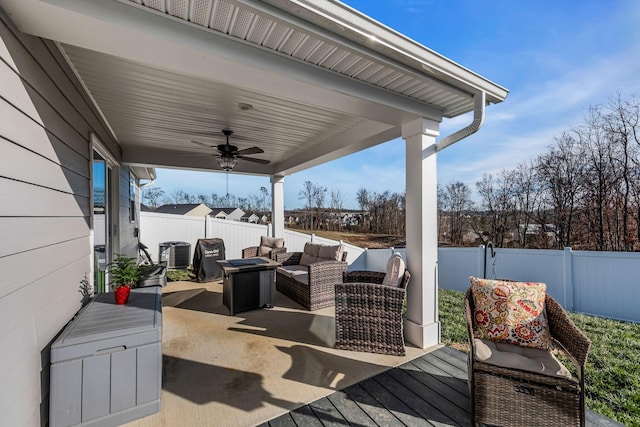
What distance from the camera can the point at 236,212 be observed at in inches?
1073

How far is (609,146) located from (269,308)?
9.60 m

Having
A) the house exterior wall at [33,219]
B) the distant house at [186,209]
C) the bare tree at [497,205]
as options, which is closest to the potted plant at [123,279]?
the house exterior wall at [33,219]

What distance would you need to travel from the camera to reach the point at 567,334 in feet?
6.73

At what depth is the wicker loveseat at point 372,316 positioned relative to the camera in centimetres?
297

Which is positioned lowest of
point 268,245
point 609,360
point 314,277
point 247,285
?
point 609,360

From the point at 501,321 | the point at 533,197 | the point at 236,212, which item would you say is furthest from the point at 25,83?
the point at 236,212

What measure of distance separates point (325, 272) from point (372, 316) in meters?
1.62

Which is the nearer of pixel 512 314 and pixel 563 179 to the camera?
pixel 512 314

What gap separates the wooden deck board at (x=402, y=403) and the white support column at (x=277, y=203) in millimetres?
5548

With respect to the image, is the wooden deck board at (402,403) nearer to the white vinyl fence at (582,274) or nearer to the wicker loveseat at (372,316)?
the wicker loveseat at (372,316)

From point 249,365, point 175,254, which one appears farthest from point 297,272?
point 175,254

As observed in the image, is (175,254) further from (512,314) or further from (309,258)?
(512,314)

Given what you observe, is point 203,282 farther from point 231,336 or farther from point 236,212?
point 236,212

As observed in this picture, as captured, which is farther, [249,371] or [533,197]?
[533,197]
